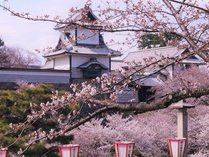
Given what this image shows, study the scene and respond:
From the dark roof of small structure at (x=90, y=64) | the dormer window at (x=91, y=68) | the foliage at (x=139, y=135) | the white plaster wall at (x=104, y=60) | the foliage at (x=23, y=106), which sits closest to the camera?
the foliage at (x=23, y=106)

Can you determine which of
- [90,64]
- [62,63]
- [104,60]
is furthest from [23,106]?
[104,60]

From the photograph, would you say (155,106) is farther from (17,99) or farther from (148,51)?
(148,51)

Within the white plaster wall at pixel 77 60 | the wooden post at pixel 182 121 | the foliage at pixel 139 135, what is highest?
the white plaster wall at pixel 77 60

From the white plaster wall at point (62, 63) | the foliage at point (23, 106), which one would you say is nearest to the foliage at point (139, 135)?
the foliage at point (23, 106)

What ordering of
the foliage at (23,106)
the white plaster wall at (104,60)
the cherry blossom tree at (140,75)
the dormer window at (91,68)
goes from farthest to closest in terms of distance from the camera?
1. the white plaster wall at (104,60)
2. the dormer window at (91,68)
3. the foliage at (23,106)
4. the cherry blossom tree at (140,75)

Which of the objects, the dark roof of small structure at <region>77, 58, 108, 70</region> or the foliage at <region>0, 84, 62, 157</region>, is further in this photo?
the dark roof of small structure at <region>77, 58, 108, 70</region>

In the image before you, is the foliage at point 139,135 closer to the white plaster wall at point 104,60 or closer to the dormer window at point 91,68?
the dormer window at point 91,68

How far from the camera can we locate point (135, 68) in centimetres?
281

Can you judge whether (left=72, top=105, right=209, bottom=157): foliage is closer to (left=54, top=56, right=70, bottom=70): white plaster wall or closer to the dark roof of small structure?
the dark roof of small structure

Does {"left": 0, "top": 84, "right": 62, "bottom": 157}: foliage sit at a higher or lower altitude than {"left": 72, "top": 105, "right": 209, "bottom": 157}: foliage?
higher

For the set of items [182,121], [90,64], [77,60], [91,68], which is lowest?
[182,121]

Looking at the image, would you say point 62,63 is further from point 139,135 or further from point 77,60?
point 139,135

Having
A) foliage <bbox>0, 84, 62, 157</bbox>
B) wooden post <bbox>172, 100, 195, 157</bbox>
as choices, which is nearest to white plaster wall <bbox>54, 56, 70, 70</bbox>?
foliage <bbox>0, 84, 62, 157</bbox>

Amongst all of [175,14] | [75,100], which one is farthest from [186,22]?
[75,100]
